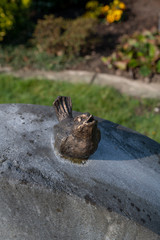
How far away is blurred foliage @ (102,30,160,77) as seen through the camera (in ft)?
14.0

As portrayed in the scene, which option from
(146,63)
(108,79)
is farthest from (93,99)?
(146,63)

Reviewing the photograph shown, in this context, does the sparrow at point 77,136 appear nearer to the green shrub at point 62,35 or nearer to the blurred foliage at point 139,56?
the blurred foliage at point 139,56

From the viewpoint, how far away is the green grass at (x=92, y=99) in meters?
3.65

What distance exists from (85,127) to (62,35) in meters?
3.67

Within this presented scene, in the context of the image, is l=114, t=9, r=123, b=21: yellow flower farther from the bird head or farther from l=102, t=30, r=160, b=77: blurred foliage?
the bird head

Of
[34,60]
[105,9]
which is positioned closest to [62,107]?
[34,60]

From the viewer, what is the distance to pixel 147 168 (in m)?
1.71

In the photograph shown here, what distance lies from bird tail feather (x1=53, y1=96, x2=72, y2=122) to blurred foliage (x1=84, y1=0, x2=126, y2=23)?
4290 millimetres

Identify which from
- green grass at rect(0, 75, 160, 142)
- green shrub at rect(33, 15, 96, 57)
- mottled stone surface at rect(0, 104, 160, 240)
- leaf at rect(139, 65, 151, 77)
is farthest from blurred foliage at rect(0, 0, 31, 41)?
mottled stone surface at rect(0, 104, 160, 240)

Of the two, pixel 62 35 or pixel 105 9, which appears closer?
pixel 62 35

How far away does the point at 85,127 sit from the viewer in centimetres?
141

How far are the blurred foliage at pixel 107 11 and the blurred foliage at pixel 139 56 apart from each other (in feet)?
3.63

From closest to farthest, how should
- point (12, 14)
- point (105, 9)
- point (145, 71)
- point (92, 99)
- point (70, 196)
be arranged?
point (70, 196)
point (92, 99)
point (145, 71)
point (12, 14)
point (105, 9)

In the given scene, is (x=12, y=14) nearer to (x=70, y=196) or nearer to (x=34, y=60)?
(x=34, y=60)
